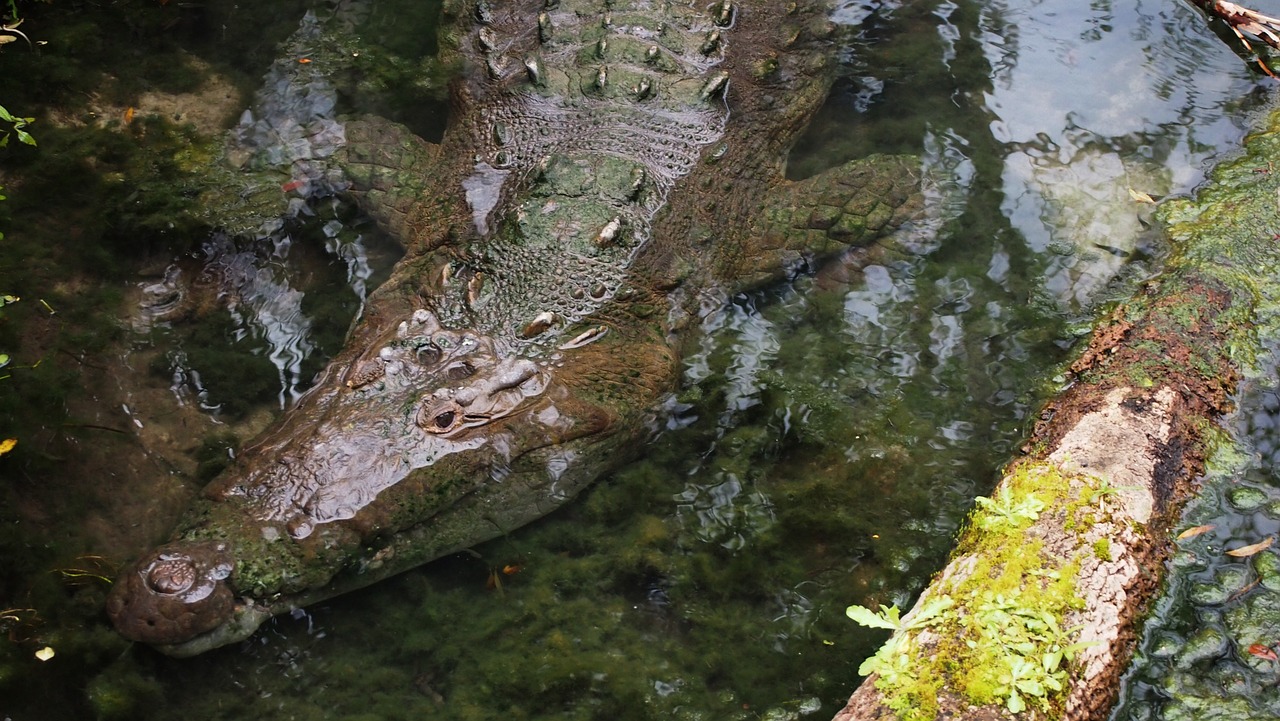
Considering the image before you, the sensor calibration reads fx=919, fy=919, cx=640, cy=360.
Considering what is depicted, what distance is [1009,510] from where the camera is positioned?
308cm

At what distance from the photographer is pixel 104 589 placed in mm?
3654

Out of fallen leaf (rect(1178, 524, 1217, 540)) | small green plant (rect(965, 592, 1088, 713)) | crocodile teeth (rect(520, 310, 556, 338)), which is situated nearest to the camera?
small green plant (rect(965, 592, 1088, 713))

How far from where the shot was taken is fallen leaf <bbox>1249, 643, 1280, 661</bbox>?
10.3 ft

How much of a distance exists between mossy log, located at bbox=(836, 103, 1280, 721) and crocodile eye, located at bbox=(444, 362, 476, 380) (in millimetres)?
2162

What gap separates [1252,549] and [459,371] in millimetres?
3293

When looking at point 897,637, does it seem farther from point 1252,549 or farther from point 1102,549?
point 1252,549

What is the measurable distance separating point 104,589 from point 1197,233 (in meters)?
5.27

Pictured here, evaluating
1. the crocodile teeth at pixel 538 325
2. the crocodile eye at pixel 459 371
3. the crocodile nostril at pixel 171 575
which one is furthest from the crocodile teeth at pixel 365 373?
the crocodile nostril at pixel 171 575

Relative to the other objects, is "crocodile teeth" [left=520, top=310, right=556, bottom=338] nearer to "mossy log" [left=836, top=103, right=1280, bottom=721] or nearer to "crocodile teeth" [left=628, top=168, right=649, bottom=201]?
"crocodile teeth" [left=628, top=168, right=649, bottom=201]

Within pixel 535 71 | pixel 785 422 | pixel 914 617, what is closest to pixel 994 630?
pixel 914 617

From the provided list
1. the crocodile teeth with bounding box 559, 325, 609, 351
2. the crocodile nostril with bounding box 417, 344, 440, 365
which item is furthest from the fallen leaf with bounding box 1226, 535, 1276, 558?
the crocodile nostril with bounding box 417, 344, 440, 365

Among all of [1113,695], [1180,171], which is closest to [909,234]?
[1180,171]

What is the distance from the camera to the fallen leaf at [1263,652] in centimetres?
313

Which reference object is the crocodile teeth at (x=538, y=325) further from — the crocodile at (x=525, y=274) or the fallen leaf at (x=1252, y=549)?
the fallen leaf at (x=1252, y=549)
